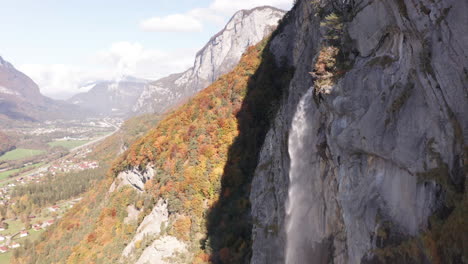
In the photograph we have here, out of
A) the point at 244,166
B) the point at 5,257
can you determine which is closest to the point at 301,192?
the point at 244,166

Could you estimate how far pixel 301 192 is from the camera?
16484 millimetres

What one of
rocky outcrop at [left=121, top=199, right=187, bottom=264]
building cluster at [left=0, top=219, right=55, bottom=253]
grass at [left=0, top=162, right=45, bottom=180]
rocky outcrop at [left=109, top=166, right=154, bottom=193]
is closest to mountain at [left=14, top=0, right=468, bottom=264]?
rocky outcrop at [left=121, top=199, right=187, bottom=264]

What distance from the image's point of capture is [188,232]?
1222 inches

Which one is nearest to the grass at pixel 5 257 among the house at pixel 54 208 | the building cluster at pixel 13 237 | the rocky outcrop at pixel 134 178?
the building cluster at pixel 13 237

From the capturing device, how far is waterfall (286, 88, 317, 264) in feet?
51.6

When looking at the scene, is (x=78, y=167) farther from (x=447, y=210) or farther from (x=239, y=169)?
(x=447, y=210)

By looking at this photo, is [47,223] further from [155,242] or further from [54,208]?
[155,242]

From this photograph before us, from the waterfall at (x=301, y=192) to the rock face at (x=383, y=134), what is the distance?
2.5 inches

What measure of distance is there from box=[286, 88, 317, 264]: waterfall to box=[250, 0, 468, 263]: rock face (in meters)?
0.06

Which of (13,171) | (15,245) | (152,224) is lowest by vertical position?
(15,245)

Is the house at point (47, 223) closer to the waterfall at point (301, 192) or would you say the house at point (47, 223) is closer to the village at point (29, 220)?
the village at point (29, 220)

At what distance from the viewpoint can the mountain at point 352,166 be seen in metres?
7.57

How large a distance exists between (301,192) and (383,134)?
7.85m

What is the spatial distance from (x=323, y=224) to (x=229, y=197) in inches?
749
